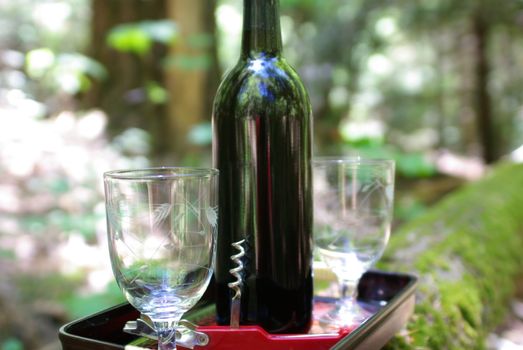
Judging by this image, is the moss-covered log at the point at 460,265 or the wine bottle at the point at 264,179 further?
the moss-covered log at the point at 460,265

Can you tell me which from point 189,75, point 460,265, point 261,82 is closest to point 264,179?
point 261,82

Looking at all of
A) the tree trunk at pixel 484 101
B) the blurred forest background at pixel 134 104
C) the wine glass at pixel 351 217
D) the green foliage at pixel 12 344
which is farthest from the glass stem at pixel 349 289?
the tree trunk at pixel 484 101

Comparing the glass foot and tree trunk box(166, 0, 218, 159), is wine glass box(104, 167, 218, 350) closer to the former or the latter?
the glass foot

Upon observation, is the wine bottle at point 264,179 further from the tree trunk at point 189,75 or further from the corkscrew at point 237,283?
the tree trunk at point 189,75

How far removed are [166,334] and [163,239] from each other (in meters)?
0.11

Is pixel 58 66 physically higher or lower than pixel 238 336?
higher

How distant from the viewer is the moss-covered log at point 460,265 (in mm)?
820

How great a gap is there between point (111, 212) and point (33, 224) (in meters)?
1.92

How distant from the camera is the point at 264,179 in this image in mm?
610

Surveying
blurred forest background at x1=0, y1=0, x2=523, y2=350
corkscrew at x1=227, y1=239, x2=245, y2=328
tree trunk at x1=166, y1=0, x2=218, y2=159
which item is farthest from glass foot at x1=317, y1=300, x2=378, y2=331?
tree trunk at x1=166, y1=0, x2=218, y2=159

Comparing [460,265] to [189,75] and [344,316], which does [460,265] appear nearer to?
[344,316]

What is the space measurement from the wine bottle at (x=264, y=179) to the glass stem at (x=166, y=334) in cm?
A: 11

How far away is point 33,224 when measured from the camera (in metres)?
2.21

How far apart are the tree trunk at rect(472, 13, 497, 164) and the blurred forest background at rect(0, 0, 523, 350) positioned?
0.01 metres
